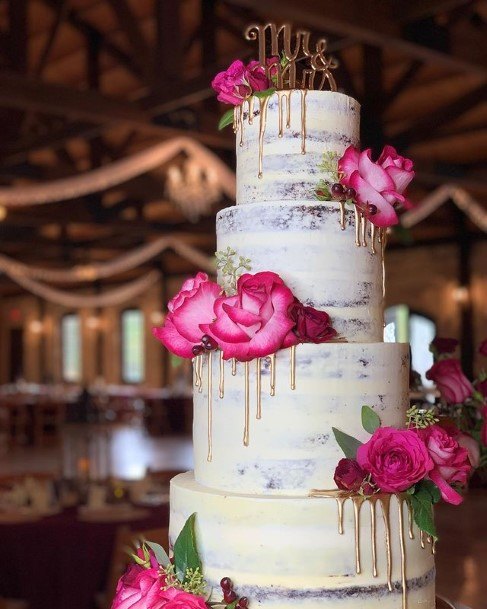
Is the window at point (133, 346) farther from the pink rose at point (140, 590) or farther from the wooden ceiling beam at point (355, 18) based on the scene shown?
the pink rose at point (140, 590)

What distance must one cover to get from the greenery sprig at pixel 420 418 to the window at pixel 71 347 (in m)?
22.1

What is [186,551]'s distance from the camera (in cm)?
165

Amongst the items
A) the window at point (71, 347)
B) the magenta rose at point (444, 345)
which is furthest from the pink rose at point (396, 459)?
the window at point (71, 347)

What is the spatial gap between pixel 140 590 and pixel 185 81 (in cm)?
507

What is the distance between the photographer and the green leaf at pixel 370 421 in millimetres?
1638

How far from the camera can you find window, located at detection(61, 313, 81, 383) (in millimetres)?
23500

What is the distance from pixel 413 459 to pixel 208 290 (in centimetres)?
49

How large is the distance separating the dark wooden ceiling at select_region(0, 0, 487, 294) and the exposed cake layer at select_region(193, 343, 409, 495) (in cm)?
323

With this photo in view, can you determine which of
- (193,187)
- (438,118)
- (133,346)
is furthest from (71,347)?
(438,118)

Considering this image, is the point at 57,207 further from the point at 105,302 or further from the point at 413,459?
the point at 413,459

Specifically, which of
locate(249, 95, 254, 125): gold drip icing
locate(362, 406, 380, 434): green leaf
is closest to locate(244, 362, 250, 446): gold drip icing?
locate(362, 406, 380, 434): green leaf

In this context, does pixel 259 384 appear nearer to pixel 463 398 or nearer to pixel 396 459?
pixel 396 459

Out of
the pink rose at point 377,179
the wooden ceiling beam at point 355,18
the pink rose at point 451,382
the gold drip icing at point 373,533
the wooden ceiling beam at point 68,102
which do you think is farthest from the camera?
the wooden ceiling beam at point 68,102

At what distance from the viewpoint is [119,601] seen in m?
1.58
